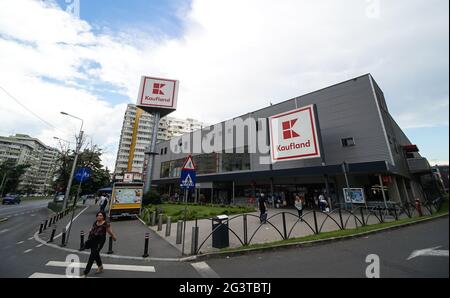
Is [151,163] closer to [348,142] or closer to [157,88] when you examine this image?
[157,88]

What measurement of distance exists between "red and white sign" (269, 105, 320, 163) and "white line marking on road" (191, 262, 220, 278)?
49.5 ft

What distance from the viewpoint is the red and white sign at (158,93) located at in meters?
30.5

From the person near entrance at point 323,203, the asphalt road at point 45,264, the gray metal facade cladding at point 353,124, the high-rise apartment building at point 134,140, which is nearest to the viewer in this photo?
the asphalt road at point 45,264

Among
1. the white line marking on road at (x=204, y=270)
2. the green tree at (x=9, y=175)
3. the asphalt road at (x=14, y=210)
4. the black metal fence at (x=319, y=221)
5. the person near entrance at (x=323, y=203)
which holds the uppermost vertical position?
the green tree at (x=9, y=175)

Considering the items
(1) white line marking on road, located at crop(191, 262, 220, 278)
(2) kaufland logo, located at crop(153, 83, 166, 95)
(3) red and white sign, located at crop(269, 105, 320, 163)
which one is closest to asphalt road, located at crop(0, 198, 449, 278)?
(1) white line marking on road, located at crop(191, 262, 220, 278)

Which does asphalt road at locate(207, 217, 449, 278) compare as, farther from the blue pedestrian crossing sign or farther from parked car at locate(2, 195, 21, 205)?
parked car at locate(2, 195, 21, 205)

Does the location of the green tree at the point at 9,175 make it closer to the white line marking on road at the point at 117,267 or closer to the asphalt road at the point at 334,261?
the white line marking on road at the point at 117,267

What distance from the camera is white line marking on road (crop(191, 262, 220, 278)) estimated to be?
17.0ft

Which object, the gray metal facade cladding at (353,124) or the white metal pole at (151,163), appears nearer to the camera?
the gray metal facade cladding at (353,124)

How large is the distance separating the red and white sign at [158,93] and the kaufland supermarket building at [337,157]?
493 inches

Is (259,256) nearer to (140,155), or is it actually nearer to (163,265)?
(163,265)

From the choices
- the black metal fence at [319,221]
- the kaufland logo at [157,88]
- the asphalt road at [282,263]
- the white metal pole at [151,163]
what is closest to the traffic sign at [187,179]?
the black metal fence at [319,221]
